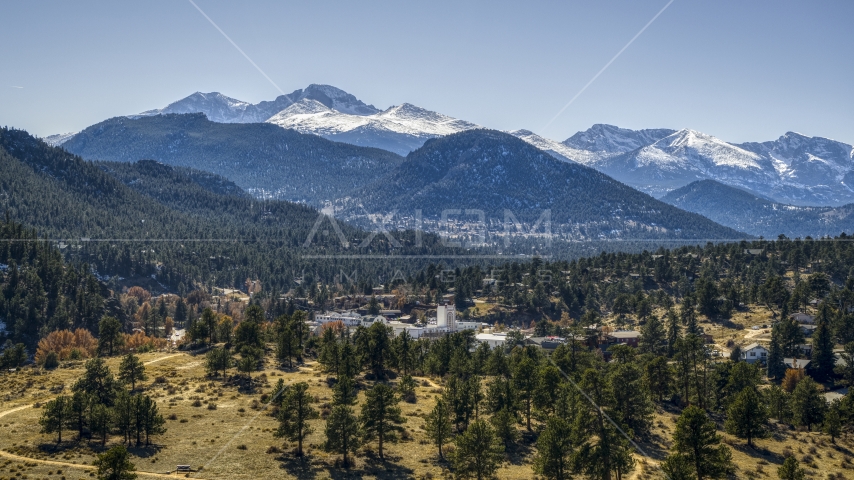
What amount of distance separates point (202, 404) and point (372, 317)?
96044mm

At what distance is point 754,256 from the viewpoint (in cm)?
19362

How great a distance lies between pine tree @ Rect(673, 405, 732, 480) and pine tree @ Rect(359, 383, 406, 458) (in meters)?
28.4

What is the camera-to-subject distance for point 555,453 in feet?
214

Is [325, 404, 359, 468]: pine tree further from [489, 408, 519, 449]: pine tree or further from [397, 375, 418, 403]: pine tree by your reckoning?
[397, 375, 418, 403]: pine tree

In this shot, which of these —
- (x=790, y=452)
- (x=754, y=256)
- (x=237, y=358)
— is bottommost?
(x=790, y=452)

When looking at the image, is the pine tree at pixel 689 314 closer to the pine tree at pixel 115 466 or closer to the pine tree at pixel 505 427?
the pine tree at pixel 505 427

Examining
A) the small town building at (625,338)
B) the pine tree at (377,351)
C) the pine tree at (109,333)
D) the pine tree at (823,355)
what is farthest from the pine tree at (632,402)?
the pine tree at (109,333)

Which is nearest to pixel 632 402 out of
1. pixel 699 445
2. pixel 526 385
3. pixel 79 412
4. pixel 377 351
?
pixel 526 385

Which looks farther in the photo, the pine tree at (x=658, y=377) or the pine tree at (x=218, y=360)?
the pine tree at (x=658, y=377)

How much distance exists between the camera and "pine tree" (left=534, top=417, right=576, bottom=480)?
64.8m

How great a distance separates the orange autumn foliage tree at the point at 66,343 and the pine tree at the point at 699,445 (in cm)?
11367

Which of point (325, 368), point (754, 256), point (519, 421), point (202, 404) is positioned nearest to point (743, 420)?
point (519, 421)

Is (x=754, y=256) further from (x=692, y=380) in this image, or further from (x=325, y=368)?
(x=325, y=368)

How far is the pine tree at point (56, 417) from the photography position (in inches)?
2656
